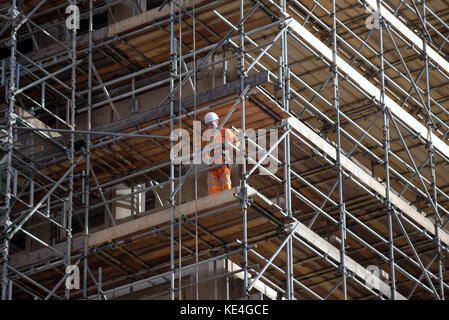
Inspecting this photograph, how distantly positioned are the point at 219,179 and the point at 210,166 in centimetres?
29

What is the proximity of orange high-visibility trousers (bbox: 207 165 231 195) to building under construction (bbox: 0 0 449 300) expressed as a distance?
0.21 m

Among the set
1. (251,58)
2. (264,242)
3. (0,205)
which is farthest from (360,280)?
(0,205)

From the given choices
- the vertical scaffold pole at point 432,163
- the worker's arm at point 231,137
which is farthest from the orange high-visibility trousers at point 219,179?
the vertical scaffold pole at point 432,163

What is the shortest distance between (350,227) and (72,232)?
5.72 m

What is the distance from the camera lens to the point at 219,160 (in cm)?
3203

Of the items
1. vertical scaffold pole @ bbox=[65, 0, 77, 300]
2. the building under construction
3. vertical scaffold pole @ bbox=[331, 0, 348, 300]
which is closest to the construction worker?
the building under construction

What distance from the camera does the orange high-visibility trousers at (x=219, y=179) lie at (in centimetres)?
3203

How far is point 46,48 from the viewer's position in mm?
36438

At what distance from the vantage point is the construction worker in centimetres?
3198

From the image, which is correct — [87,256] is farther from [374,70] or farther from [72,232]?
[374,70]

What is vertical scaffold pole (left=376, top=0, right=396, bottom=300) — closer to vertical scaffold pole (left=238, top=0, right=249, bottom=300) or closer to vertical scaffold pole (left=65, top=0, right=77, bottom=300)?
vertical scaffold pole (left=238, top=0, right=249, bottom=300)

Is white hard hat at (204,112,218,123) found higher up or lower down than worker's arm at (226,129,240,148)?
higher up

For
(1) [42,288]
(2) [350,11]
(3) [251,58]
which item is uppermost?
(2) [350,11]

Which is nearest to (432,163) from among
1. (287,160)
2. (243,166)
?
(287,160)
